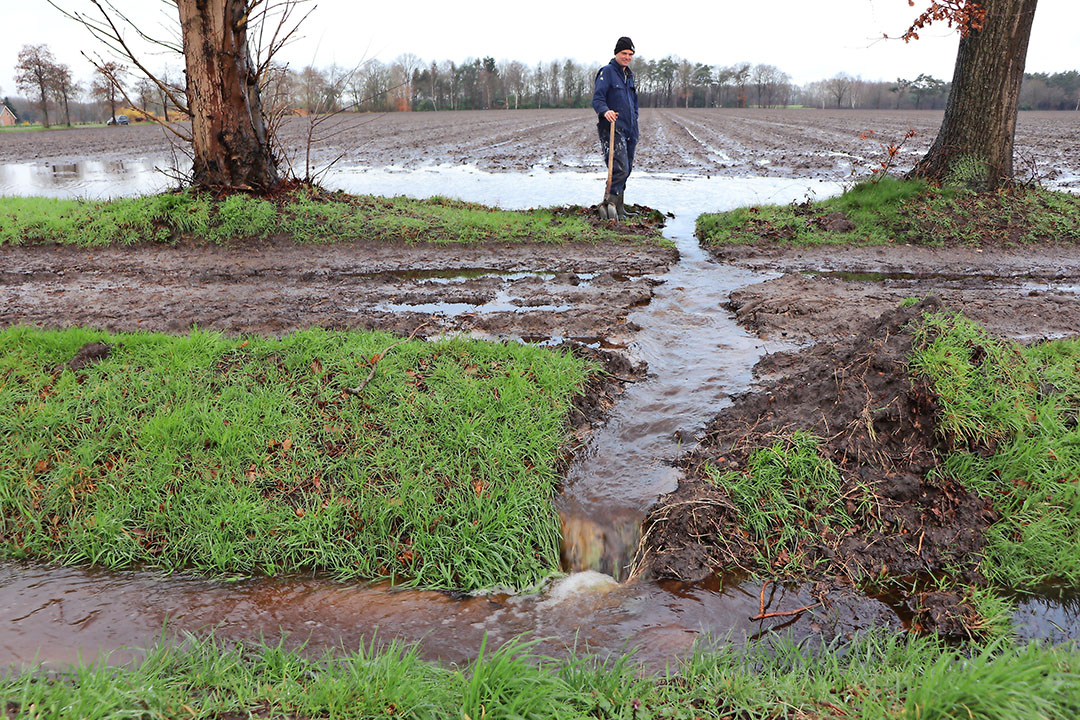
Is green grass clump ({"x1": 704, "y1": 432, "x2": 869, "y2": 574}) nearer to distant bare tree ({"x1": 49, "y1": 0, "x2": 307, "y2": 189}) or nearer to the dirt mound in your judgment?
the dirt mound

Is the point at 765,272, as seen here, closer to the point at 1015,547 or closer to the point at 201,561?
the point at 1015,547

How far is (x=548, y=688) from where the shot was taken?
2291mm

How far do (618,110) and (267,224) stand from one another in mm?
5442

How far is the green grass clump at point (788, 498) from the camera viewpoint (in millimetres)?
3328

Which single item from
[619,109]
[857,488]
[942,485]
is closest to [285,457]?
[857,488]

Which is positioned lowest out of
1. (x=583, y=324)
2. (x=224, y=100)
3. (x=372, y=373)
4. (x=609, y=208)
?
(x=372, y=373)

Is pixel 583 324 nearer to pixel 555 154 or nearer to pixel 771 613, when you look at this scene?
pixel 771 613

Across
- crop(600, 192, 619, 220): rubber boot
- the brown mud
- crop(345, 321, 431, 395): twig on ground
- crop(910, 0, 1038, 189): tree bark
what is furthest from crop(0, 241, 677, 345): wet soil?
crop(910, 0, 1038, 189): tree bark

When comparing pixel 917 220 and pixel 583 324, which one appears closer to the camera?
pixel 583 324

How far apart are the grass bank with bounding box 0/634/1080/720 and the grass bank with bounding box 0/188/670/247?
6972mm

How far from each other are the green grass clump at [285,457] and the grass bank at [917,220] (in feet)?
18.7

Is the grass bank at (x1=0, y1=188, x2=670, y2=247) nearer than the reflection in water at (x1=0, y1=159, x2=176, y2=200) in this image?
Yes

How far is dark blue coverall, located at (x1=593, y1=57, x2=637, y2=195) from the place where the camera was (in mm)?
9148

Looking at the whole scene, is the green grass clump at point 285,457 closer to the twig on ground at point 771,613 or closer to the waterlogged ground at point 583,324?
the waterlogged ground at point 583,324
